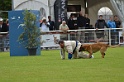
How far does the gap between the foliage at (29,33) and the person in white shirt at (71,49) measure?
414cm

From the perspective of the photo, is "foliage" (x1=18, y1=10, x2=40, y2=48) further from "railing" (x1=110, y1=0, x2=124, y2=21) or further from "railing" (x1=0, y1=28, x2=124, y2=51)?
"railing" (x1=110, y1=0, x2=124, y2=21)

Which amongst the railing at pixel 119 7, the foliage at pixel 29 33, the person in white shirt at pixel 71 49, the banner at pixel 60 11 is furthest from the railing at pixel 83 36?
the person in white shirt at pixel 71 49

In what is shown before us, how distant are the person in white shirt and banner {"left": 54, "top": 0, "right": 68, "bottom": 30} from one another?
44.7ft

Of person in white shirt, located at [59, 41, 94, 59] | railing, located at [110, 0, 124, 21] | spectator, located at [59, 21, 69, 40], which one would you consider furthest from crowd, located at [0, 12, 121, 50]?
person in white shirt, located at [59, 41, 94, 59]

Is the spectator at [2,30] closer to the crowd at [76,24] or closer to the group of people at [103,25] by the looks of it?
the crowd at [76,24]

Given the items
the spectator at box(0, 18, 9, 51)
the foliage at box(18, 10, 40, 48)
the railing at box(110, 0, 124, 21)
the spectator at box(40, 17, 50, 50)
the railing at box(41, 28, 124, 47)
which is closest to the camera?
the foliage at box(18, 10, 40, 48)

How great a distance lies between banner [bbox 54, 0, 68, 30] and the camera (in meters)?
33.6

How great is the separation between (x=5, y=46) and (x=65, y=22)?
396 cm

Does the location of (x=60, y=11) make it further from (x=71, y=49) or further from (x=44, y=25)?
(x=71, y=49)

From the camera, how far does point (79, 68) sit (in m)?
14.9

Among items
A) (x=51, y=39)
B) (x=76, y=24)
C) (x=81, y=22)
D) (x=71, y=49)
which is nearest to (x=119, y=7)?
(x=81, y=22)

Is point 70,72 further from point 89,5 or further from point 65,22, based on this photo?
point 89,5

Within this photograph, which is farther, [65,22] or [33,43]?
[65,22]

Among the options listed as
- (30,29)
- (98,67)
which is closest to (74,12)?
(30,29)
